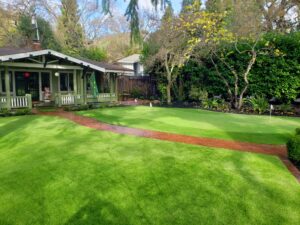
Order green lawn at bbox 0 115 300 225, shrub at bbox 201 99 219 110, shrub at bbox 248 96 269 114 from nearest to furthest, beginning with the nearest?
green lawn at bbox 0 115 300 225 → shrub at bbox 248 96 269 114 → shrub at bbox 201 99 219 110

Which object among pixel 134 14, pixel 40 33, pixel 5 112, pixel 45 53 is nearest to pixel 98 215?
A: pixel 134 14

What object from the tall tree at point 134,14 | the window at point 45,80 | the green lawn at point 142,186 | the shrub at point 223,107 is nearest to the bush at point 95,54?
the window at point 45,80

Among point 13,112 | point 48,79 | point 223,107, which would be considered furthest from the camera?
point 48,79

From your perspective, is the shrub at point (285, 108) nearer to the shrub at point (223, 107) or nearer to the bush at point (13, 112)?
the shrub at point (223, 107)

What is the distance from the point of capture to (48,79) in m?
18.7

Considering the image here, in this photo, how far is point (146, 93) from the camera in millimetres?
23734

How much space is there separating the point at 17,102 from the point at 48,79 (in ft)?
13.3

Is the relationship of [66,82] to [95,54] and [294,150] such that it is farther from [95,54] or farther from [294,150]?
[294,150]

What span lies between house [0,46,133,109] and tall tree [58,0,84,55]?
12.7 meters

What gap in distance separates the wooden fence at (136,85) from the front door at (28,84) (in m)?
7.57

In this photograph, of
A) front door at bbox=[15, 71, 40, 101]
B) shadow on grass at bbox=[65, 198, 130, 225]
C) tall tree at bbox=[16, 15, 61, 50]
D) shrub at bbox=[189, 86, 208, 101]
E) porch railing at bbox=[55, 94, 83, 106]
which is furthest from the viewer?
tall tree at bbox=[16, 15, 61, 50]

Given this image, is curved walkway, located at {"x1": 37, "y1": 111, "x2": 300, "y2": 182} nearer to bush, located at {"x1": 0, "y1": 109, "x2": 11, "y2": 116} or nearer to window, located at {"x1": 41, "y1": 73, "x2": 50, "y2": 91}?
bush, located at {"x1": 0, "y1": 109, "x2": 11, "y2": 116}

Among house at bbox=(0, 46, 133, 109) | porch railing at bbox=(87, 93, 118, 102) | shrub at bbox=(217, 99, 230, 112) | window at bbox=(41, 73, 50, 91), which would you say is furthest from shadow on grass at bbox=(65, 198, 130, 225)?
window at bbox=(41, 73, 50, 91)

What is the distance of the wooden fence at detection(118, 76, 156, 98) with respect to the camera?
77.8 feet
